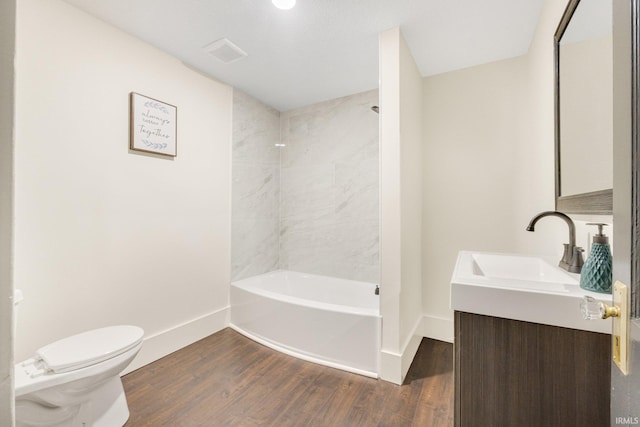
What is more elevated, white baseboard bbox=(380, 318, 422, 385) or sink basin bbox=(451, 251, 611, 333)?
sink basin bbox=(451, 251, 611, 333)

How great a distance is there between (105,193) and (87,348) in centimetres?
99

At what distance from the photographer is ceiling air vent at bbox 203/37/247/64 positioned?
6.68ft

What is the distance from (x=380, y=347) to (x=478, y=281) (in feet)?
3.89

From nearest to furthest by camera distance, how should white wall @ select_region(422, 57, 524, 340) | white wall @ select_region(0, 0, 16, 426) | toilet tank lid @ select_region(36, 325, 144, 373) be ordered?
white wall @ select_region(0, 0, 16, 426) < toilet tank lid @ select_region(36, 325, 144, 373) < white wall @ select_region(422, 57, 524, 340)

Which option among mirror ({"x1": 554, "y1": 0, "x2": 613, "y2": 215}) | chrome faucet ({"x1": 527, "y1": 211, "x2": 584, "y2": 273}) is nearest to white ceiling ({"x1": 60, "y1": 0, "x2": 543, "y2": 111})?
mirror ({"x1": 554, "y1": 0, "x2": 613, "y2": 215})

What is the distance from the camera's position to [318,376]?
191cm

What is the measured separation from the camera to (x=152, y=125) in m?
2.09

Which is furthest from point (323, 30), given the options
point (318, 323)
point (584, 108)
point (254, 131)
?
point (318, 323)

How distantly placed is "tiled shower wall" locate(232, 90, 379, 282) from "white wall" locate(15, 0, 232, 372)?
0.39m

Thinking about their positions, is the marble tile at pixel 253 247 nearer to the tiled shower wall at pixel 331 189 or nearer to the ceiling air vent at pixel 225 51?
the tiled shower wall at pixel 331 189

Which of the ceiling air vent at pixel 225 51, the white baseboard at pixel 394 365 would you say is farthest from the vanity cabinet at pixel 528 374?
the ceiling air vent at pixel 225 51

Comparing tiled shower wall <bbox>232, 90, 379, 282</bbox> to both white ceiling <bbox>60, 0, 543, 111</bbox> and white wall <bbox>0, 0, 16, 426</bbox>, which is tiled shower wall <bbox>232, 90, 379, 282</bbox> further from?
white wall <bbox>0, 0, 16, 426</bbox>

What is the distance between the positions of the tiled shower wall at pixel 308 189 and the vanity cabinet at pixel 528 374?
194 cm

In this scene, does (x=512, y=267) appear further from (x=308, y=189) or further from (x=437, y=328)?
(x=308, y=189)
